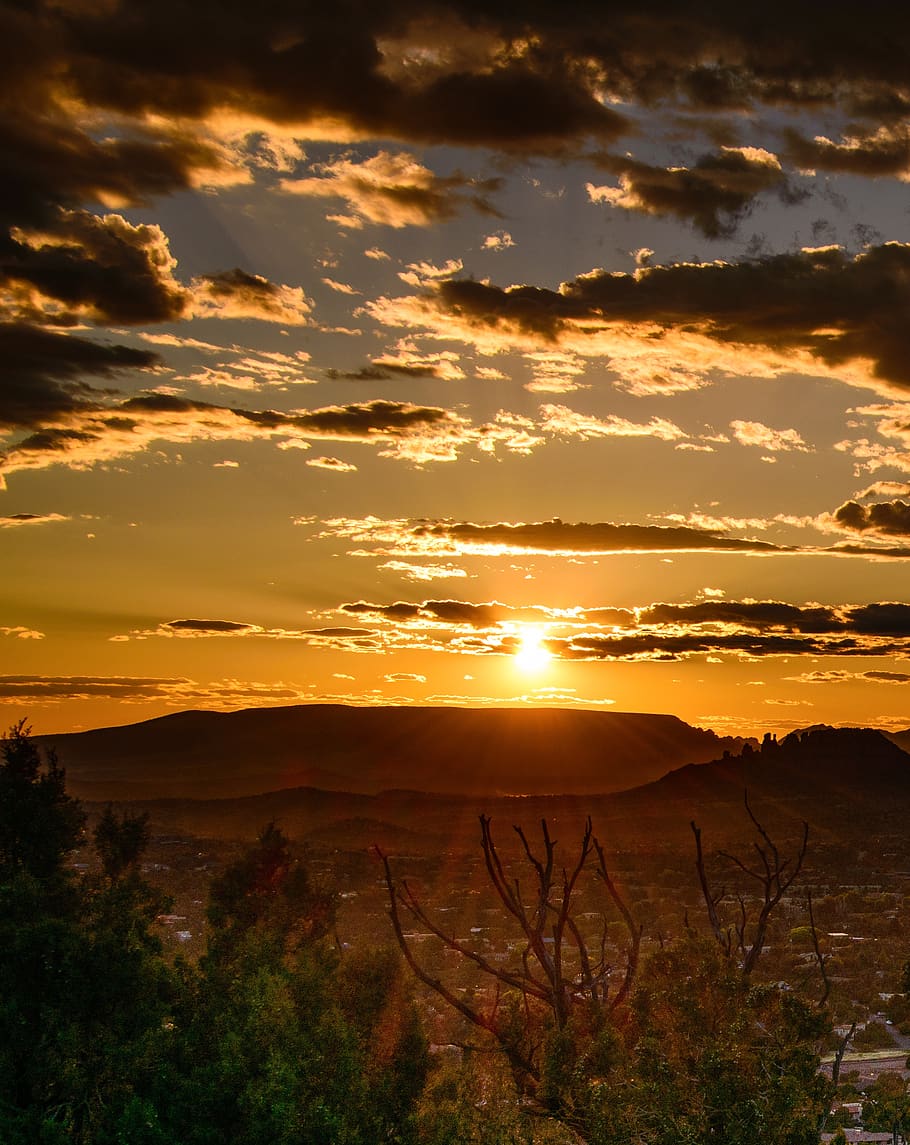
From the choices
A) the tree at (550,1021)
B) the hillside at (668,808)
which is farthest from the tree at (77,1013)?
the hillside at (668,808)

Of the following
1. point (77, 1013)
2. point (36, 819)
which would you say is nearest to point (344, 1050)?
point (77, 1013)

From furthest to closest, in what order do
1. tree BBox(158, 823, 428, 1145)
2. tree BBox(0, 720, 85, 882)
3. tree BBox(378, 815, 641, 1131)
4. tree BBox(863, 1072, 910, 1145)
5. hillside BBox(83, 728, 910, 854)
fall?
1. hillside BBox(83, 728, 910, 854)
2. tree BBox(0, 720, 85, 882)
3. tree BBox(378, 815, 641, 1131)
4. tree BBox(158, 823, 428, 1145)
5. tree BBox(863, 1072, 910, 1145)

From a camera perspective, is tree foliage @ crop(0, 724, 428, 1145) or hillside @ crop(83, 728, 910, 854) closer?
tree foliage @ crop(0, 724, 428, 1145)

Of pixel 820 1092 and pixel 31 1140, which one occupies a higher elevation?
pixel 820 1092

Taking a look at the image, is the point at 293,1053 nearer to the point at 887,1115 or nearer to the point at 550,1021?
the point at 550,1021

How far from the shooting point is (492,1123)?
18.2m

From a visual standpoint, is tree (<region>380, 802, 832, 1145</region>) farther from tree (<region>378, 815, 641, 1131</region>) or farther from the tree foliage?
the tree foliage

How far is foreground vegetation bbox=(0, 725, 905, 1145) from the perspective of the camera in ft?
53.8

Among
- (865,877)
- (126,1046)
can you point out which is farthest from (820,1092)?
(865,877)

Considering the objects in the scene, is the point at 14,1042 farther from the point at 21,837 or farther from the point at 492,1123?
the point at 21,837

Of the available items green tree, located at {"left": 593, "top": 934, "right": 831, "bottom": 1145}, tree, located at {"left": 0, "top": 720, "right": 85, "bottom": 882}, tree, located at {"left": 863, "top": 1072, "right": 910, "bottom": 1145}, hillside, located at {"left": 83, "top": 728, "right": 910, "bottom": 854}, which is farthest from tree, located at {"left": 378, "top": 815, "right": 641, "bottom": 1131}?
hillside, located at {"left": 83, "top": 728, "right": 910, "bottom": 854}

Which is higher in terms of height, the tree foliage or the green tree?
the green tree

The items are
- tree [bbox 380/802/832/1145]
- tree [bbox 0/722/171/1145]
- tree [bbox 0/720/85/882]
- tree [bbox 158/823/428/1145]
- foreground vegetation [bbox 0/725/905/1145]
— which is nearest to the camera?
Answer: tree [bbox 380/802/832/1145]

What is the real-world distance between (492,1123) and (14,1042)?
8837 mm
